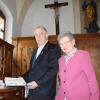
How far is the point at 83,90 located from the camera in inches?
87.7

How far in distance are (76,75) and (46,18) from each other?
4.23 metres

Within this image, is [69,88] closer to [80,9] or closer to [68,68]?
[68,68]

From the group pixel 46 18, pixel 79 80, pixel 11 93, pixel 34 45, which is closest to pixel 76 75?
pixel 79 80

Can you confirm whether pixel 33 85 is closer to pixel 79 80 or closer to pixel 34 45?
pixel 79 80

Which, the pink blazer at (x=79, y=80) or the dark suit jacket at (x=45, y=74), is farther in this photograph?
the dark suit jacket at (x=45, y=74)

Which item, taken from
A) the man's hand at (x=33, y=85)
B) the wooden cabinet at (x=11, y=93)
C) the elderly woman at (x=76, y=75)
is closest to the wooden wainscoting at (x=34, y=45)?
the wooden cabinet at (x=11, y=93)

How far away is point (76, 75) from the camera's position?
2.29 m

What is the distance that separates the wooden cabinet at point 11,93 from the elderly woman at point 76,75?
54 centimetres

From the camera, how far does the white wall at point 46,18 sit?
6.26 m

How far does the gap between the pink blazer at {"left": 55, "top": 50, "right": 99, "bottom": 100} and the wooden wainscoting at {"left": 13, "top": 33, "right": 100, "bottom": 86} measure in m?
2.59

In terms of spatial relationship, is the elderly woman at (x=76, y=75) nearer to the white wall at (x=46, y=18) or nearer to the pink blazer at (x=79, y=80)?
the pink blazer at (x=79, y=80)

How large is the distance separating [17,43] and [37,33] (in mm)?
2371

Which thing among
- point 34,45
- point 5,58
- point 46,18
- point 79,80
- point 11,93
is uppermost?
point 46,18

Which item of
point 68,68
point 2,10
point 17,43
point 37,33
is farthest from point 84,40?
point 68,68
